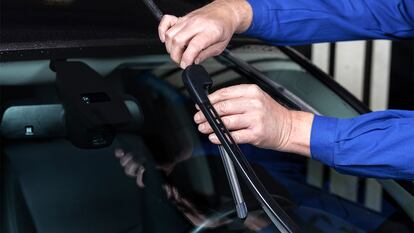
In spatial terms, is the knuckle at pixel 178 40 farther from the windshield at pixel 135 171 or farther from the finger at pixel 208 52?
the windshield at pixel 135 171

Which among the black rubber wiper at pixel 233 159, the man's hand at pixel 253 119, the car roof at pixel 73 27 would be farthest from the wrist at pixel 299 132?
the car roof at pixel 73 27

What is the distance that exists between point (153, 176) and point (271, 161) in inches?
12.5

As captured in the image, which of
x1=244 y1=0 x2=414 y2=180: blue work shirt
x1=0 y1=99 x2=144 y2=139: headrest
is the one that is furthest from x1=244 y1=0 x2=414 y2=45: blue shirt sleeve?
x1=0 y1=99 x2=144 y2=139: headrest

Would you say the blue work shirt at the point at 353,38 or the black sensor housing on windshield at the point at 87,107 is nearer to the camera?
the blue work shirt at the point at 353,38

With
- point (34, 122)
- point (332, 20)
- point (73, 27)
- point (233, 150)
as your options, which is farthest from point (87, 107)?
point (332, 20)

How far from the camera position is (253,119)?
1.10 m

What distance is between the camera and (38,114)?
1.40 metres

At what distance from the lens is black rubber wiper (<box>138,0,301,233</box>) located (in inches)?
40.7

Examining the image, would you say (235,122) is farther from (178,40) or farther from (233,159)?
(178,40)

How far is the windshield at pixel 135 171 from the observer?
1330mm

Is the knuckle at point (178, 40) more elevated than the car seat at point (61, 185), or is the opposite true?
the knuckle at point (178, 40)

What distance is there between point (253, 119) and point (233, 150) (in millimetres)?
70

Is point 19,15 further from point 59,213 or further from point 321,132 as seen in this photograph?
point 321,132

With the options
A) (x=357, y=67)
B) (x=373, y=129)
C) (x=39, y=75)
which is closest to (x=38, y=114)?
(x=39, y=75)
